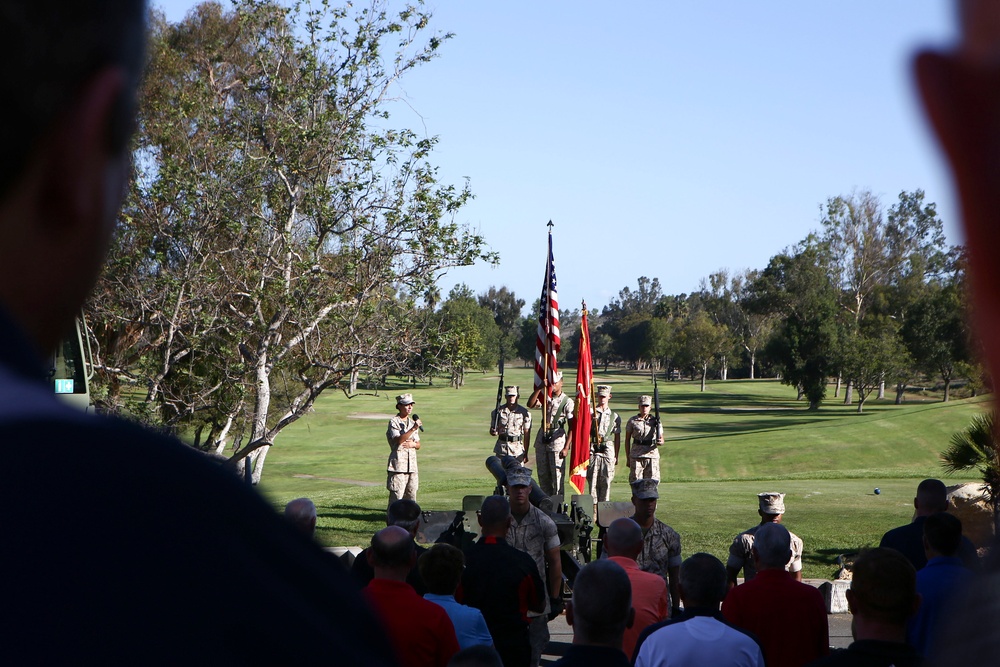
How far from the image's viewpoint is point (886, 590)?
4.47 meters

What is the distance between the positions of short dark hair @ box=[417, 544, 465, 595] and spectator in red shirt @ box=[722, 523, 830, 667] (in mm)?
1533

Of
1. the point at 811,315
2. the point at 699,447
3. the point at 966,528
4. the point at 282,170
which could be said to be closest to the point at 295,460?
the point at 699,447

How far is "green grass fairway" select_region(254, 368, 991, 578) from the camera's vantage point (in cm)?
1628

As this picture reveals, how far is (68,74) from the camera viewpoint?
60cm

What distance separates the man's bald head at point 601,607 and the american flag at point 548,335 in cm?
988

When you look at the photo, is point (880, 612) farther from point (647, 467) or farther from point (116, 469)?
point (647, 467)

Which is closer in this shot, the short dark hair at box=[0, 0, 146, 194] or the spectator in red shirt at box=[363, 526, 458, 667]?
the short dark hair at box=[0, 0, 146, 194]

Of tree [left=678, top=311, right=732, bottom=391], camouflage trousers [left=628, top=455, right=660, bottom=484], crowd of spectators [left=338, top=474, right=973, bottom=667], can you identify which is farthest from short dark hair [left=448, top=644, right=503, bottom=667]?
tree [left=678, top=311, right=732, bottom=391]

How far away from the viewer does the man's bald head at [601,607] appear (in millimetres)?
4523

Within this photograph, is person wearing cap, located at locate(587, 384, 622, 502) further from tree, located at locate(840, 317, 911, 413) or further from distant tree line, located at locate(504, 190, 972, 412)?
tree, located at locate(840, 317, 911, 413)

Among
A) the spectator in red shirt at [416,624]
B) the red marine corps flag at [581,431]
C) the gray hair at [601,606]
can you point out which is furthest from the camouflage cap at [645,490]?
the red marine corps flag at [581,431]

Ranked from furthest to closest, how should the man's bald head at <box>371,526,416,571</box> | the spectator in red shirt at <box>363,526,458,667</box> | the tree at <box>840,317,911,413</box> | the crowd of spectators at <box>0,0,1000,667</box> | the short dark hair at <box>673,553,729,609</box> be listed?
the tree at <box>840,317,911,413</box>
the short dark hair at <box>673,553,729,609</box>
the man's bald head at <box>371,526,416,571</box>
the spectator in red shirt at <box>363,526,458,667</box>
the crowd of spectators at <box>0,0,1000,667</box>

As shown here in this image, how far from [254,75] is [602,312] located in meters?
161

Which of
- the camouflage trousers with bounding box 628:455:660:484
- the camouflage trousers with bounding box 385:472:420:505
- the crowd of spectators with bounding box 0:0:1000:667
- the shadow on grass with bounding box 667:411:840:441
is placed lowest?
the shadow on grass with bounding box 667:411:840:441
